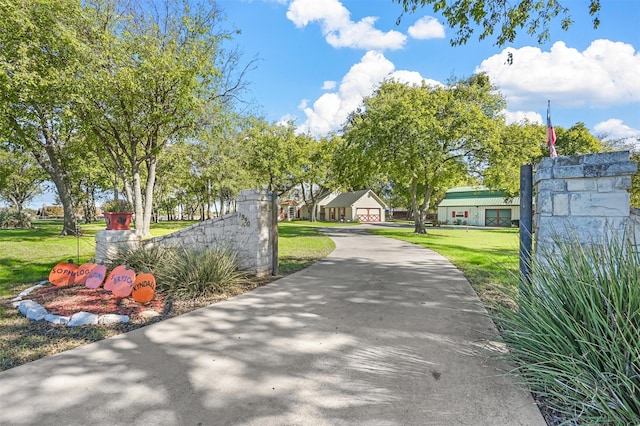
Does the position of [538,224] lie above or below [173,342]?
above

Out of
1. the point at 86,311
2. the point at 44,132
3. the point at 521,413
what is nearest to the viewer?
the point at 521,413

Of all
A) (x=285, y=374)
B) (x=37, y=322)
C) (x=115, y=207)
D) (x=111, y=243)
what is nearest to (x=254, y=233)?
(x=111, y=243)

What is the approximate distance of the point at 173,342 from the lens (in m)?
3.69

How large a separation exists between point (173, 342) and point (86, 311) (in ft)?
7.02

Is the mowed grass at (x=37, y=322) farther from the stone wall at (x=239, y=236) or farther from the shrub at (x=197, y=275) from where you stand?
the stone wall at (x=239, y=236)

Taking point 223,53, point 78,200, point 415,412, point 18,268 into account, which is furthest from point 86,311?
point 78,200

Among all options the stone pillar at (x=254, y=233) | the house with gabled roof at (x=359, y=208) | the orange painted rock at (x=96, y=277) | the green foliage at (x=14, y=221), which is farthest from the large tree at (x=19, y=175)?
the house with gabled roof at (x=359, y=208)

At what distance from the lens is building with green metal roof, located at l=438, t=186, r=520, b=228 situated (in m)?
36.6

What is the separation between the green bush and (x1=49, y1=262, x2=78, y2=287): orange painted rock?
1113mm

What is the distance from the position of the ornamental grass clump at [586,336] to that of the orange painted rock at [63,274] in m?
7.99

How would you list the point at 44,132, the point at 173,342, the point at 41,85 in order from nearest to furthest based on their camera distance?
the point at 173,342 → the point at 41,85 → the point at 44,132

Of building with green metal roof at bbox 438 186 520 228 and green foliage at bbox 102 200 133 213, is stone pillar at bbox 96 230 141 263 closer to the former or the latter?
green foliage at bbox 102 200 133 213

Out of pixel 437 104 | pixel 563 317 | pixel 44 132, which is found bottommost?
pixel 563 317

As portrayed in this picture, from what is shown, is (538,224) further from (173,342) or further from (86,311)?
(86,311)
